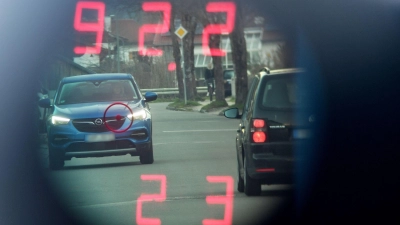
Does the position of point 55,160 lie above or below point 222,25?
below

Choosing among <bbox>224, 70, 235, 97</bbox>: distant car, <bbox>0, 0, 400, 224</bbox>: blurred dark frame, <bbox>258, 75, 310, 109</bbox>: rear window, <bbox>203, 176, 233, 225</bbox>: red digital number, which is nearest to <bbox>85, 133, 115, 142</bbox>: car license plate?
<bbox>0, 0, 400, 224</bbox>: blurred dark frame

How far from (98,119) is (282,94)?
4.62 metres

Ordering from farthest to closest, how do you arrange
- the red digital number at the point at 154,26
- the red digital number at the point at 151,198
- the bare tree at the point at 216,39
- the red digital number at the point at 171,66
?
the bare tree at the point at 216,39 < the red digital number at the point at 171,66 < the red digital number at the point at 154,26 < the red digital number at the point at 151,198

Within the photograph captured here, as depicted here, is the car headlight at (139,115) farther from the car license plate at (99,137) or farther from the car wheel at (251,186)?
the car wheel at (251,186)

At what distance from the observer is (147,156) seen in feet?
47.2

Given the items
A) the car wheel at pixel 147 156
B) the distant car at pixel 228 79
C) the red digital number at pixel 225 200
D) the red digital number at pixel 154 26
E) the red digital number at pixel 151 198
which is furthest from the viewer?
the distant car at pixel 228 79

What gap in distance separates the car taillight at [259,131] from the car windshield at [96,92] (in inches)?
179

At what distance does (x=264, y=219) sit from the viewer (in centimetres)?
885

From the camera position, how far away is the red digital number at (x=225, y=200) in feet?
28.8

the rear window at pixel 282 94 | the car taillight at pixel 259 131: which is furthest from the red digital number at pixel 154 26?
the car taillight at pixel 259 131

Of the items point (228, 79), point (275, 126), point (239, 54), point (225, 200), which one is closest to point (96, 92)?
point (239, 54)

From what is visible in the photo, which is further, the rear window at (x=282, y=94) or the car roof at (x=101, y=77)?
the car roof at (x=101, y=77)

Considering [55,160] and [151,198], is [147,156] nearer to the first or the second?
[55,160]

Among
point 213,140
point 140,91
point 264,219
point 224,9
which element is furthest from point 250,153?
point 224,9
